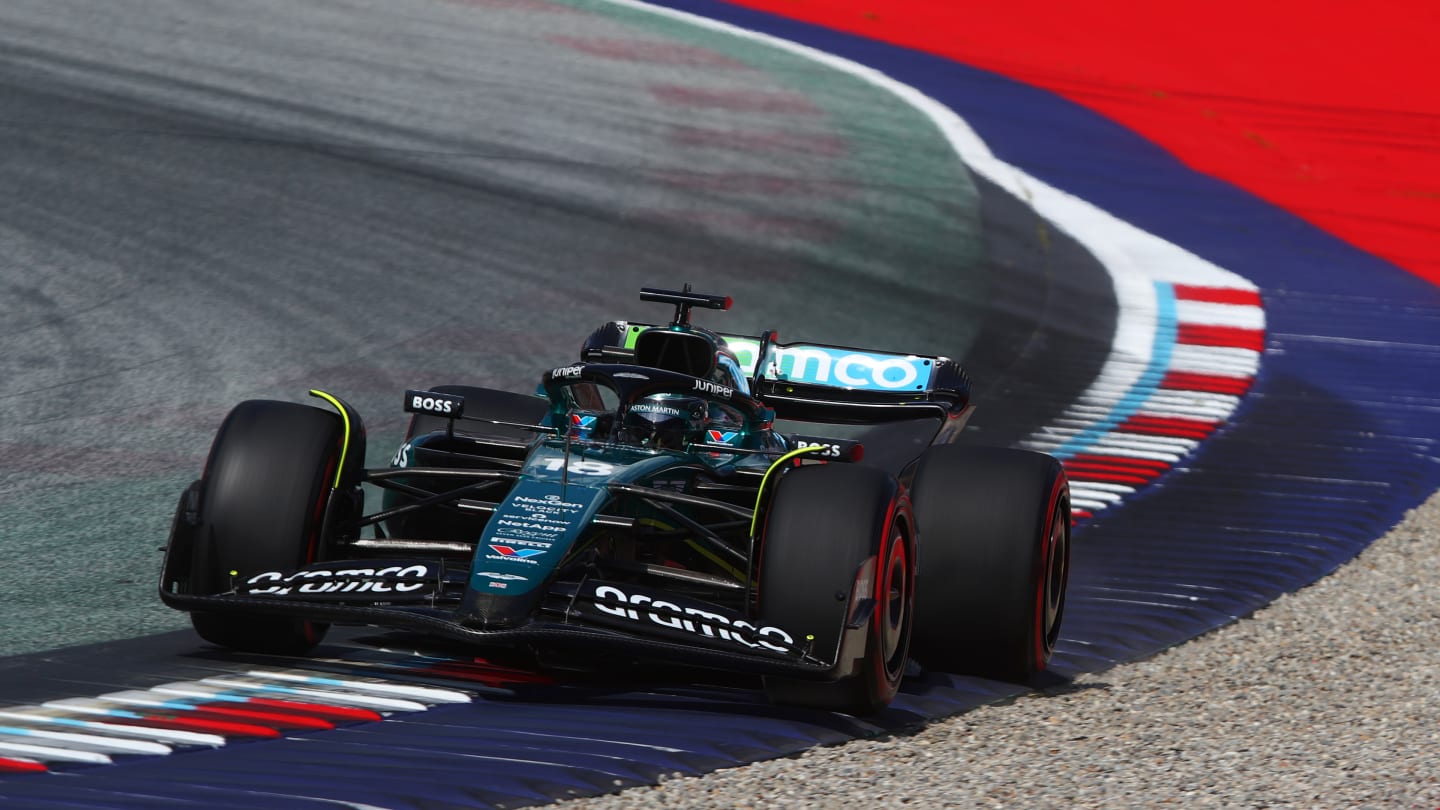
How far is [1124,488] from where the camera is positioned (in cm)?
1180

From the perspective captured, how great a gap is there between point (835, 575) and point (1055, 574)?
69.5 inches

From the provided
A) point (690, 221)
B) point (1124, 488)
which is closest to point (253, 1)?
point (690, 221)

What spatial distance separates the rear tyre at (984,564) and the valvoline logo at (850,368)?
77.1 inches

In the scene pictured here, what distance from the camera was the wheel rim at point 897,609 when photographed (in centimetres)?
706

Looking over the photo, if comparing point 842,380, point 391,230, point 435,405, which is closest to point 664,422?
point 435,405

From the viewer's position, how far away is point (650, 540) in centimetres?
751

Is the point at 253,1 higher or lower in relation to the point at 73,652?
higher

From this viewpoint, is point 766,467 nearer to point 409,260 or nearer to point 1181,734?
point 1181,734

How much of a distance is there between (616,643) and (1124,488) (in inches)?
233

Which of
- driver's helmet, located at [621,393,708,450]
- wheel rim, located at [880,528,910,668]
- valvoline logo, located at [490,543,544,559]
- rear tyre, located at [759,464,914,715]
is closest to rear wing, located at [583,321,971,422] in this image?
driver's helmet, located at [621,393,708,450]

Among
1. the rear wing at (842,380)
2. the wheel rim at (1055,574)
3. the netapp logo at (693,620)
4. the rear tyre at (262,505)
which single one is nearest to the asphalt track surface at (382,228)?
the rear tyre at (262,505)

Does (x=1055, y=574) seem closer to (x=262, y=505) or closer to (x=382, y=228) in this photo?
(x=262, y=505)

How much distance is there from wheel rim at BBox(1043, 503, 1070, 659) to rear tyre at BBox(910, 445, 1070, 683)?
172 mm

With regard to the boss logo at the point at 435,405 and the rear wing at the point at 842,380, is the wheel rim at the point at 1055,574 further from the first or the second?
the boss logo at the point at 435,405
